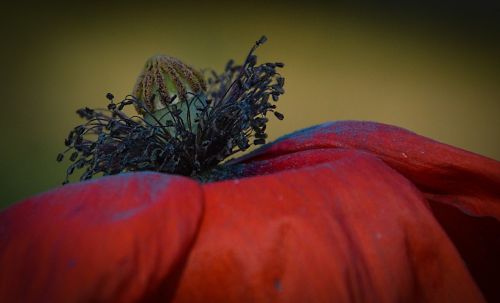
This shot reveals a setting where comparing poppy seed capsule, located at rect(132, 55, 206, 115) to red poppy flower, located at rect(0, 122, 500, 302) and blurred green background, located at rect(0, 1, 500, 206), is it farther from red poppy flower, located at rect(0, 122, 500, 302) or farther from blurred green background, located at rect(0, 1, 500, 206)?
blurred green background, located at rect(0, 1, 500, 206)

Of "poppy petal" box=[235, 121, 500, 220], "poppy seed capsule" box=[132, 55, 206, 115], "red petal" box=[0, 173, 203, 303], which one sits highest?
"poppy seed capsule" box=[132, 55, 206, 115]

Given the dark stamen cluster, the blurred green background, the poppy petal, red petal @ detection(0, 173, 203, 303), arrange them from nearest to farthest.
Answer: red petal @ detection(0, 173, 203, 303) → the poppy petal → the dark stamen cluster → the blurred green background

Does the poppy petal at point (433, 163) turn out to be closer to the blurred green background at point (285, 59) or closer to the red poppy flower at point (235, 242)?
the red poppy flower at point (235, 242)

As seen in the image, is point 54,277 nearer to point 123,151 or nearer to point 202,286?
point 202,286

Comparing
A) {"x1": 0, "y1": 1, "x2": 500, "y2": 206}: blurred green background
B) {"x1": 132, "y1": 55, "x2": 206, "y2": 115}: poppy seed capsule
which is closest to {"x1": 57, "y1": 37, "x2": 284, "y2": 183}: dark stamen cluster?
{"x1": 132, "y1": 55, "x2": 206, "y2": 115}: poppy seed capsule

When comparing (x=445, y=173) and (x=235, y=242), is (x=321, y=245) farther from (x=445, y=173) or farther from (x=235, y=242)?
(x=445, y=173)

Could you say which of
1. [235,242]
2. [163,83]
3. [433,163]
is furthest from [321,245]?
[163,83]

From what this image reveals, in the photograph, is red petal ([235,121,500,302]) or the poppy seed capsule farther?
the poppy seed capsule
